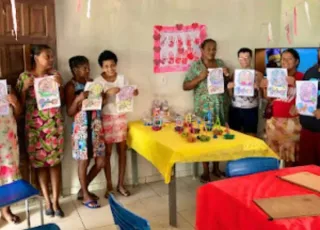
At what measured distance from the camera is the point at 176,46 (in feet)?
13.7

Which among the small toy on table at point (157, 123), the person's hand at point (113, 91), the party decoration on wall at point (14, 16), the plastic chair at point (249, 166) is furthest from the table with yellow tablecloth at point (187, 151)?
the party decoration on wall at point (14, 16)

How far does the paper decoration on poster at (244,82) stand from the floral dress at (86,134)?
151 cm

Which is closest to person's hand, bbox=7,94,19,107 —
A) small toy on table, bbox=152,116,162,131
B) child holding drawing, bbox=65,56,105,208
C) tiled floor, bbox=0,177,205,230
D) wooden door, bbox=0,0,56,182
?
wooden door, bbox=0,0,56,182

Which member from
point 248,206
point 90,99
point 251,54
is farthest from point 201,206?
point 251,54

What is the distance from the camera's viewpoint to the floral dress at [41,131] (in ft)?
10.6

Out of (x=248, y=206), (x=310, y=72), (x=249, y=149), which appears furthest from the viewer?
(x=310, y=72)

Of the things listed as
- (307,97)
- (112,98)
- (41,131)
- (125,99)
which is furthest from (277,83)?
(41,131)

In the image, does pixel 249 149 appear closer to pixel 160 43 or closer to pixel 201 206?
pixel 201 206

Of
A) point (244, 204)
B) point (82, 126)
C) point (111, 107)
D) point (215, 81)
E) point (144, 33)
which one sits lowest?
point (244, 204)

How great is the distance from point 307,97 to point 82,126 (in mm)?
2034

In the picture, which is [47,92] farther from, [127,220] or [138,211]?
[127,220]

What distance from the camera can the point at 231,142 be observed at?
310cm

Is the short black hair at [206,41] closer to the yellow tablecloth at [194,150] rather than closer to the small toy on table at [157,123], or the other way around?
the small toy on table at [157,123]

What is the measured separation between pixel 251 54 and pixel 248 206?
2.81 metres
